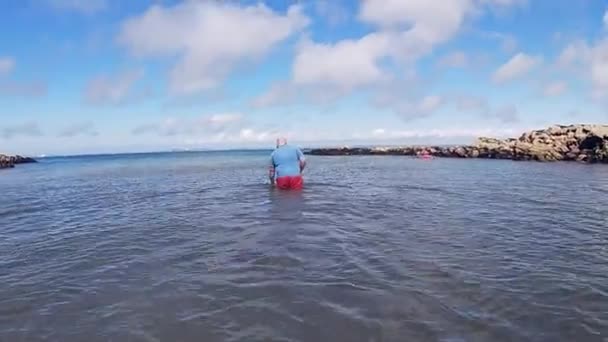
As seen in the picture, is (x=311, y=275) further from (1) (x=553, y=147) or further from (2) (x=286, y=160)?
(1) (x=553, y=147)

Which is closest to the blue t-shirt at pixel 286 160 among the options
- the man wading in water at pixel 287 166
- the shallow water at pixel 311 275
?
the man wading in water at pixel 287 166

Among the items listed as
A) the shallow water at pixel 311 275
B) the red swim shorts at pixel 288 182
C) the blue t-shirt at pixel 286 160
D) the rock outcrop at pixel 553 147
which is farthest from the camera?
the rock outcrop at pixel 553 147

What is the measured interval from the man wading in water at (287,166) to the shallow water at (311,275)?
5201 mm

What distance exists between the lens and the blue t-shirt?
21078 millimetres

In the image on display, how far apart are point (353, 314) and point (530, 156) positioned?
5243cm

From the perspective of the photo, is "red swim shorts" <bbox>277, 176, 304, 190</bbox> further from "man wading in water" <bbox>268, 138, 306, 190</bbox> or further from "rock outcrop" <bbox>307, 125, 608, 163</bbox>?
"rock outcrop" <bbox>307, 125, 608, 163</bbox>

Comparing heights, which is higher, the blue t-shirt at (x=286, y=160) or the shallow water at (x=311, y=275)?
the blue t-shirt at (x=286, y=160)

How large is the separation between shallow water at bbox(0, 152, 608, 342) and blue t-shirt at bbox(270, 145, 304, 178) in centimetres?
516

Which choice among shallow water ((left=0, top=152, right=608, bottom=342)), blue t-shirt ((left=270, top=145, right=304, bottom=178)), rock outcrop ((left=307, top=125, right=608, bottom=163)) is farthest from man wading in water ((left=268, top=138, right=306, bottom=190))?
rock outcrop ((left=307, top=125, right=608, bottom=163))

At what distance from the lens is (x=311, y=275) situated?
325 inches

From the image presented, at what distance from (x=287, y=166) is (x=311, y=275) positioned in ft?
45.7

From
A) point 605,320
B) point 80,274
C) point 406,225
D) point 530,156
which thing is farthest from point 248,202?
point 530,156

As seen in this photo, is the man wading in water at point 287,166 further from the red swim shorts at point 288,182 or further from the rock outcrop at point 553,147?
the rock outcrop at point 553,147

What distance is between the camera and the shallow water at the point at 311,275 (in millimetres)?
6023
